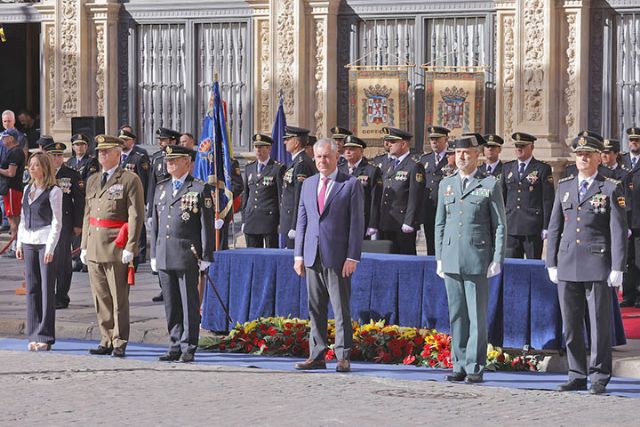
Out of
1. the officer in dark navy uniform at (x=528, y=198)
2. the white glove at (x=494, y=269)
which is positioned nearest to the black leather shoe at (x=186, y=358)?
the white glove at (x=494, y=269)

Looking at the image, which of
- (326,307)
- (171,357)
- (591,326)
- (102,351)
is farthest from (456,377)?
(102,351)

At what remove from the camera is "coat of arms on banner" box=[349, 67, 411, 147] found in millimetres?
22391

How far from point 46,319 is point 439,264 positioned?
363 cm

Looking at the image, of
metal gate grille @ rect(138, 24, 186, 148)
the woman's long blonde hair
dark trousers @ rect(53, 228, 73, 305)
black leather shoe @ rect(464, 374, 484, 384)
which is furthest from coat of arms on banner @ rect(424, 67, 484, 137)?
black leather shoe @ rect(464, 374, 484, 384)

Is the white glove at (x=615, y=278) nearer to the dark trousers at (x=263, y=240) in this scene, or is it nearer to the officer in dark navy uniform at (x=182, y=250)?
the officer in dark navy uniform at (x=182, y=250)

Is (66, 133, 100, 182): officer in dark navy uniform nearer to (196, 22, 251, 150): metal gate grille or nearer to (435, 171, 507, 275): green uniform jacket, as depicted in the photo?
(196, 22, 251, 150): metal gate grille

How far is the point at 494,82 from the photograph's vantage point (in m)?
21.8

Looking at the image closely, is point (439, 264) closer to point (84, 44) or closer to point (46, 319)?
point (46, 319)

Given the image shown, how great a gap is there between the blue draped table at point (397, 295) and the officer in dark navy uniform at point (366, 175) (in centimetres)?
243

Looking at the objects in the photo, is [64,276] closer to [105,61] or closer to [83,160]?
[83,160]

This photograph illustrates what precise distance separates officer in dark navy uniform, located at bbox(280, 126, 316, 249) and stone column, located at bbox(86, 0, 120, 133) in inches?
339

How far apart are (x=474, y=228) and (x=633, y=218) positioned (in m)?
5.08

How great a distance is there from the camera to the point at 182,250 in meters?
13.1

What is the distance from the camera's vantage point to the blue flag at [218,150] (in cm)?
1577
